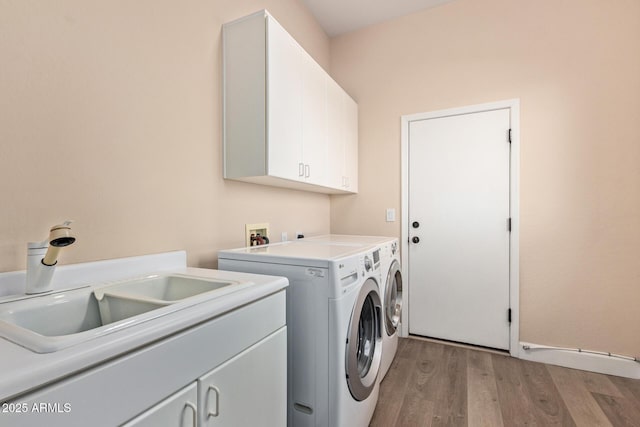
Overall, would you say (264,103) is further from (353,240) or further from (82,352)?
(82,352)

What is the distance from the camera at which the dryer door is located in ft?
4.16

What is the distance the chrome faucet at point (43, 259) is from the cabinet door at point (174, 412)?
0.54 metres

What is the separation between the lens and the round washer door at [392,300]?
6.03ft

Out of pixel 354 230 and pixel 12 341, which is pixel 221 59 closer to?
pixel 12 341

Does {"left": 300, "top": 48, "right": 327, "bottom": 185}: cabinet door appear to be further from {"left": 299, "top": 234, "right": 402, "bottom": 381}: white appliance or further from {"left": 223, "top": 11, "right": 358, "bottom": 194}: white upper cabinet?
{"left": 299, "top": 234, "right": 402, "bottom": 381}: white appliance

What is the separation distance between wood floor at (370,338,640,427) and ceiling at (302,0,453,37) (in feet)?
9.44

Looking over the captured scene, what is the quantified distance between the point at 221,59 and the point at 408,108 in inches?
65.8

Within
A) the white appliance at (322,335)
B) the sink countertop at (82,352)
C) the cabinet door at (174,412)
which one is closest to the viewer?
the sink countertop at (82,352)

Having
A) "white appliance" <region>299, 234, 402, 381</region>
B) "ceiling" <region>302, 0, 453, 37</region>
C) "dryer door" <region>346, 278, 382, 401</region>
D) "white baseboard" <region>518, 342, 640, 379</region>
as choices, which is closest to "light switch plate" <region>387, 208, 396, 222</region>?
"white appliance" <region>299, 234, 402, 381</region>

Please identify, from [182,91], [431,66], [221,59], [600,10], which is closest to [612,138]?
[600,10]

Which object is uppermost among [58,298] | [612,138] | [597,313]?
[612,138]

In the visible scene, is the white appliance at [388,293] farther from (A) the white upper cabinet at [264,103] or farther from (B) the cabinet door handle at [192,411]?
(B) the cabinet door handle at [192,411]

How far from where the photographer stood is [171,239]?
1.38 metres

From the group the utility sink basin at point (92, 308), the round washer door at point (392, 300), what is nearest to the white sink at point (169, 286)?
the utility sink basin at point (92, 308)
